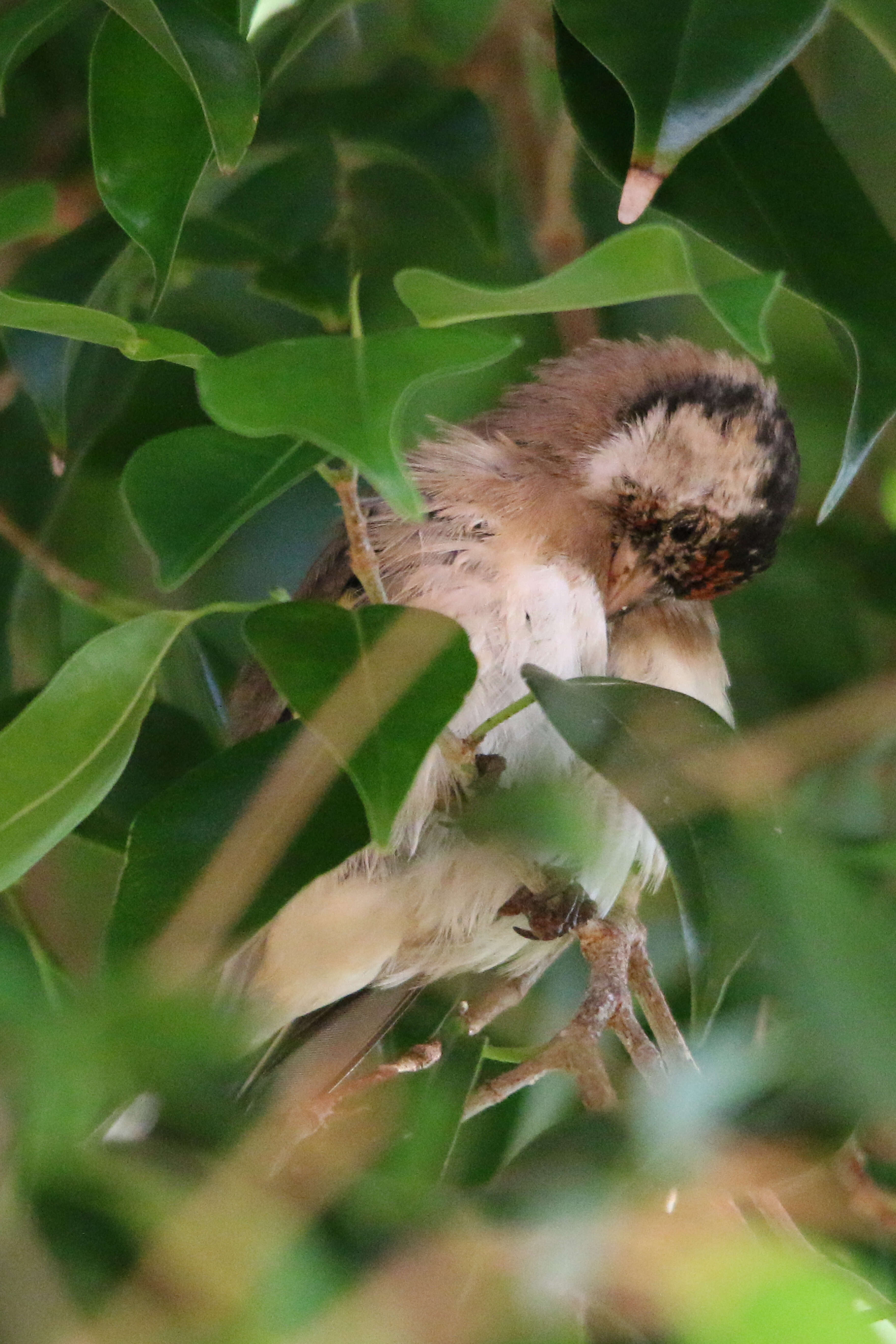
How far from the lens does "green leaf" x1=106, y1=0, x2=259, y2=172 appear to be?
884 millimetres

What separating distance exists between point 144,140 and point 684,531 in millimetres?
698

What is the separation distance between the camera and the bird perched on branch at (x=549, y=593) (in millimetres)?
1239

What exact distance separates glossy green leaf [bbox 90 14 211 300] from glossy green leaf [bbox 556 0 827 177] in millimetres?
269

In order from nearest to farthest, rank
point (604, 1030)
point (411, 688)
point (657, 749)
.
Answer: point (411, 688) → point (657, 749) → point (604, 1030)

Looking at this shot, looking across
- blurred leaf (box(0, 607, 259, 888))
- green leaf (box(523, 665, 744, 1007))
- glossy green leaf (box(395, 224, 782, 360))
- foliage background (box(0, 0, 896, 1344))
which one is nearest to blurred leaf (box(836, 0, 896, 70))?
foliage background (box(0, 0, 896, 1344))

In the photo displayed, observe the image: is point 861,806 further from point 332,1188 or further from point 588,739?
point 332,1188

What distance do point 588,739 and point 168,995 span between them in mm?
386

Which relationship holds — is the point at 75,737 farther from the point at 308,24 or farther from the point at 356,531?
the point at 308,24

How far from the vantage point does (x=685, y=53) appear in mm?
885

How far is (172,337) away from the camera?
774 millimetres

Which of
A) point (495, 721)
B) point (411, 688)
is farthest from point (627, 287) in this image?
point (495, 721)

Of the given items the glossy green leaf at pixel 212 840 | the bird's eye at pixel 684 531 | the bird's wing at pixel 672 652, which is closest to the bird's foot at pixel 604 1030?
the glossy green leaf at pixel 212 840

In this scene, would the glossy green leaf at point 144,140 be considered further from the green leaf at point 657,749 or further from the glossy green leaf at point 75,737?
the green leaf at point 657,749

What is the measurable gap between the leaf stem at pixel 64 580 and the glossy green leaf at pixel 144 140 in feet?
1.61
